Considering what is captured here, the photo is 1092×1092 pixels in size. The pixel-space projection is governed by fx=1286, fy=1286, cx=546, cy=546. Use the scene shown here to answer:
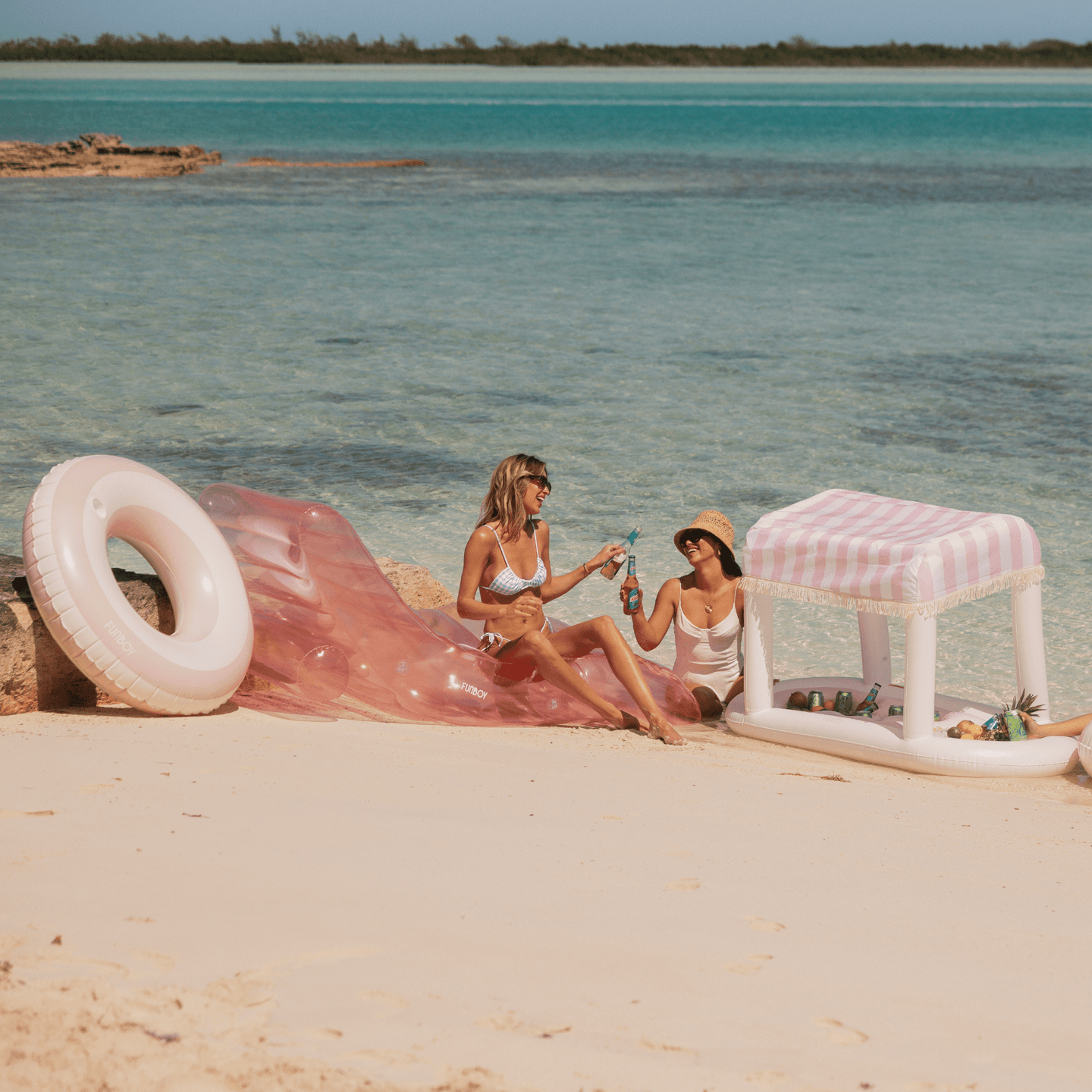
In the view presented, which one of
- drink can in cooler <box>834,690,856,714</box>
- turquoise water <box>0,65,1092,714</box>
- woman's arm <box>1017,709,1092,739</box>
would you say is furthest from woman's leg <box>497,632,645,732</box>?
turquoise water <box>0,65,1092,714</box>

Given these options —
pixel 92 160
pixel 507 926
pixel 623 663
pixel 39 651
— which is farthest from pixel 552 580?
pixel 92 160

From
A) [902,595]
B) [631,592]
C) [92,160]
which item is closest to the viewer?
[902,595]

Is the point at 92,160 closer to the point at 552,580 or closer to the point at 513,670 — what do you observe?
the point at 552,580

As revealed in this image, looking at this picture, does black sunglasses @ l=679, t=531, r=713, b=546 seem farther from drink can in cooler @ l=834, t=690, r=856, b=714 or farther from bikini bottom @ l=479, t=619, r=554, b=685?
drink can in cooler @ l=834, t=690, r=856, b=714

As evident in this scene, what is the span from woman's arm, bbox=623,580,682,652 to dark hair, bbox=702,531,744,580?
199 millimetres

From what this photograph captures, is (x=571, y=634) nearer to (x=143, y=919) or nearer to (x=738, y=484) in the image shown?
(x=143, y=919)

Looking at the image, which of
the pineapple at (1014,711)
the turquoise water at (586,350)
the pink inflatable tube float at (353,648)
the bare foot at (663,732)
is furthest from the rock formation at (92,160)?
the pineapple at (1014,711)

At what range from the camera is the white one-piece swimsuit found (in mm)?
5277

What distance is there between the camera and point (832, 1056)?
101 inches

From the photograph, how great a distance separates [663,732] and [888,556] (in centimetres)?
107

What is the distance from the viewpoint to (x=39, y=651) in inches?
179

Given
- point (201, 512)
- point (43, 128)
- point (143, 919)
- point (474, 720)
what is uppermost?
point (43, 128)

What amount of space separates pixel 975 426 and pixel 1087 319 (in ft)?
20.1

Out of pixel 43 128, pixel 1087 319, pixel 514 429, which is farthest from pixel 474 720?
pixel 43 128
